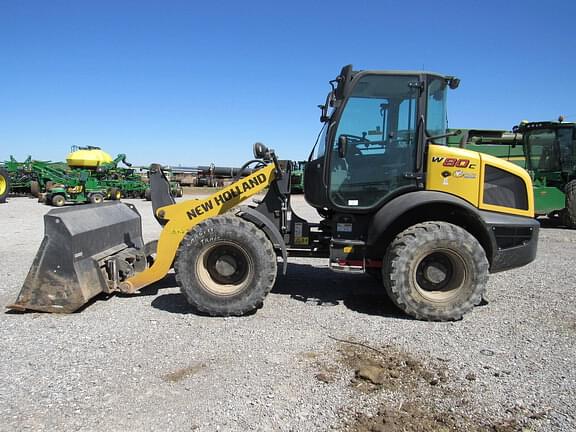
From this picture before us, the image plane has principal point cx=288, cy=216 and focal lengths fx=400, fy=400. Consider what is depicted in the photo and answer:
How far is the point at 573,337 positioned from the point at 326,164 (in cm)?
302

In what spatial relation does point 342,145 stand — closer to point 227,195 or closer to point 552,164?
point 227,195

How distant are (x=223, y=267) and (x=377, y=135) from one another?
2.29m

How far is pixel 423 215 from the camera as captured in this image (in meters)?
4.61

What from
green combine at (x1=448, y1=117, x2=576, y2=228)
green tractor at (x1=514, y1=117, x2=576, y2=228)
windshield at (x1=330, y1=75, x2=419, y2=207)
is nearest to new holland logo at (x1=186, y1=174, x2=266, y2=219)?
windshield at (x1=330, y1=75, x2=419, y2=207)

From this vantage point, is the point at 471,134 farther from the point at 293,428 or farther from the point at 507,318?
the point at 293,428

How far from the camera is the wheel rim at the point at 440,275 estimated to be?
169 inches

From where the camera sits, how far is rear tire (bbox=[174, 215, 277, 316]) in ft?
14.0

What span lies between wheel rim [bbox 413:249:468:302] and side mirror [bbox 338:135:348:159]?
56.7 inches

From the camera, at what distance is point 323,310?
4566 millimetres

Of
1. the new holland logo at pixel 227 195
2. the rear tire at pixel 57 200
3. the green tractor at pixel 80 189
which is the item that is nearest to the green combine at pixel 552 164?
the new holland logo at pixel 227 195

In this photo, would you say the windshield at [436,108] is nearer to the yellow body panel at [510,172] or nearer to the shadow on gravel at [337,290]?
the yellow body panel at [510,172]


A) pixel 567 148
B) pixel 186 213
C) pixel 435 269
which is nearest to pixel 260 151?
pixel 186 213

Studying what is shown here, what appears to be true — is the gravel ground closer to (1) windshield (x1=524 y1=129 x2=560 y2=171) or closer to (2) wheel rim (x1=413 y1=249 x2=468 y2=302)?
(2) wheel rim (x1=413 y1=249 x2=468 y2=302)

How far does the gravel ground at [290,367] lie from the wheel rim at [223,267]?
14.6 inches
